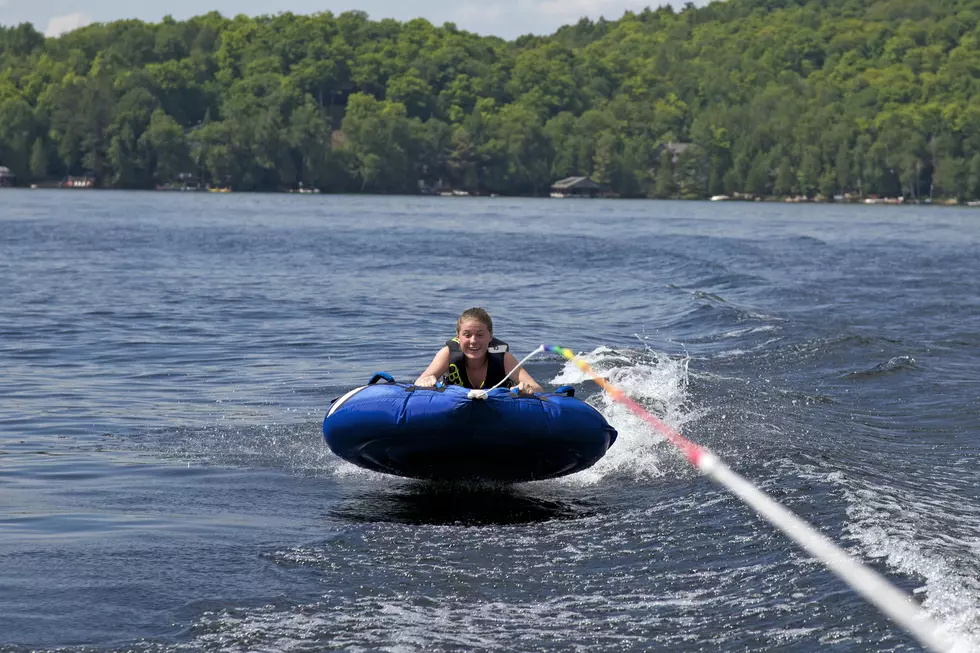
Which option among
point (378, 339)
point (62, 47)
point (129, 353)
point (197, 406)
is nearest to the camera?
point (197, 406)

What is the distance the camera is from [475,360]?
31.6 feet

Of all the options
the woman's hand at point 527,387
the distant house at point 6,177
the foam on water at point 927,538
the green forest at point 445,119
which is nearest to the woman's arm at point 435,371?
the woman's hand at point 527,387

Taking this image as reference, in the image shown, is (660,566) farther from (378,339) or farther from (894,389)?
(378,339)

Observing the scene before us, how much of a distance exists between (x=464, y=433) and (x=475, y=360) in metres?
0.94

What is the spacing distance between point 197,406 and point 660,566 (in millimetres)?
6184

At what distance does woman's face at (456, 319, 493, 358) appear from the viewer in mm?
9398

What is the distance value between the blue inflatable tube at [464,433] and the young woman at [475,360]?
1.38 ft

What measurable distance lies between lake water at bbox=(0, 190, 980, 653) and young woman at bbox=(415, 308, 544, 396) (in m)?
0.75

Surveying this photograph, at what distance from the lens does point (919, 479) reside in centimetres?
987

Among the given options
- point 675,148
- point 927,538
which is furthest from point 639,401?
point 675,148

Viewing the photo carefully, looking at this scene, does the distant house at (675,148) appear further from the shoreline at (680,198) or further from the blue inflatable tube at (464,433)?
the blue inflatable tube at (464,433)

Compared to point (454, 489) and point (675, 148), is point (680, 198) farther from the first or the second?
point (454, 489)

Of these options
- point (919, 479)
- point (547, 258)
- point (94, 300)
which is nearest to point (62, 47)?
point (547, 258)

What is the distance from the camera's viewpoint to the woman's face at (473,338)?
30.8 feet
